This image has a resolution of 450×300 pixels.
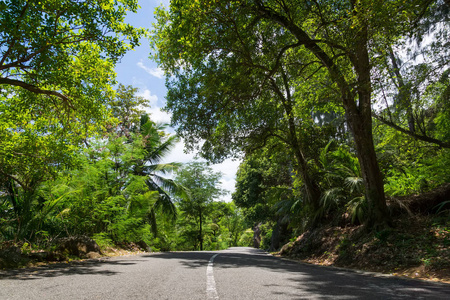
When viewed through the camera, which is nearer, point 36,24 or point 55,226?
point 36,24

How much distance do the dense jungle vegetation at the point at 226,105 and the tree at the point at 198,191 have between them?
52.4 feet

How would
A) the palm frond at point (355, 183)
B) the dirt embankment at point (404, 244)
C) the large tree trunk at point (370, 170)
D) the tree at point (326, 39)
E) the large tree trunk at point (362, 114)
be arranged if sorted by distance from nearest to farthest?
the dirt embankment at point (404, 244) < the tree at point (326, 39) < the large tree trunk at point (362, 114) < the large tree trunk at point (370, 170) < the palm frond at point (355, 183)

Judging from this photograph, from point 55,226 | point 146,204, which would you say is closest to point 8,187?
point 55,226

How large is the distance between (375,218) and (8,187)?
10.5 m

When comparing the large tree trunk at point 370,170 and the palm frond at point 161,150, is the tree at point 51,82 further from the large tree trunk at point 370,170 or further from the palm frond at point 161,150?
the palm frond at point 161,150

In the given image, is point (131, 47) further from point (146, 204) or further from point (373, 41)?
point (146, 204)

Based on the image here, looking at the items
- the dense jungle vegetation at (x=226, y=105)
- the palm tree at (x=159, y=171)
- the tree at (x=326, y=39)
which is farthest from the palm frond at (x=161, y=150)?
the tree at (x=326, y=39)

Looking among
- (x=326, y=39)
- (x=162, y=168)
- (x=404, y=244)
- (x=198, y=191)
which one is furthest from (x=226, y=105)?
(x=198, y=191)

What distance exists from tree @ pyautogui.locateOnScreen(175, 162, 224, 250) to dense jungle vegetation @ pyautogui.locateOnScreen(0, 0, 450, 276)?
16.0 metres

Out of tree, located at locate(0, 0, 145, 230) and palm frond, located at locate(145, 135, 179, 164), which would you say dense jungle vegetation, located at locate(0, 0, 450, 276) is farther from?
palm frond, located at locate(145, 135, 179, 164)

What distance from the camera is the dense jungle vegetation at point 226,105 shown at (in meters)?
6.80

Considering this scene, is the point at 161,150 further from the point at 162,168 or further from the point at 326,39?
the point at 326,39

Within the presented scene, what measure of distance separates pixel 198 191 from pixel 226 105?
20782mm

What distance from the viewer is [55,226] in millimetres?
9422
